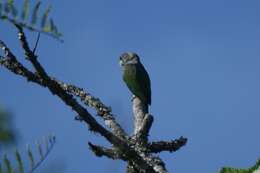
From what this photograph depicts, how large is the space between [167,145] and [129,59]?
4.19ft

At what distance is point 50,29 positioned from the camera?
93.9 inches

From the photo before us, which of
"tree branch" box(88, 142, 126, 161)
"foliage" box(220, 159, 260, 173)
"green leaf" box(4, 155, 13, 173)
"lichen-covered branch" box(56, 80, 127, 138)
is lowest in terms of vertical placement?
"green leaf" box(4, 155, 13, 173)

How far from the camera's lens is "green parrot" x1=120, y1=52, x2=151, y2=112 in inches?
249

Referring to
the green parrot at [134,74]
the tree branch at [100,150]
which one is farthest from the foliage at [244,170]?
the green parrot at [134,74]

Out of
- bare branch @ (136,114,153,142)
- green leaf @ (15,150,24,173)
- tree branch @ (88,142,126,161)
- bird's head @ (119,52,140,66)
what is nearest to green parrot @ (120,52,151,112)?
bird's head @ (119,52,140,66)

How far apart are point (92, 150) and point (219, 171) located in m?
1.18

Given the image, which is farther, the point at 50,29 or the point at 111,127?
the point at 111,127

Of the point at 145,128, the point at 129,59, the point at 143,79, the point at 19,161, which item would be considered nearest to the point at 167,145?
the point at 145,128

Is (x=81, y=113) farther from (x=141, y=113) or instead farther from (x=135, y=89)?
(x=135, y=89)

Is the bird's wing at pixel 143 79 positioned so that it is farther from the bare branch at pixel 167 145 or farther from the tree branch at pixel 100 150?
the tree branch at pixel 100 150

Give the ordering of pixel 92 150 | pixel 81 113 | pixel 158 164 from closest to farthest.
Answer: pixel 81 113, pixel 158 164, pixel 92 150

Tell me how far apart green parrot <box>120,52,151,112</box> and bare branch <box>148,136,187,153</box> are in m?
0.82

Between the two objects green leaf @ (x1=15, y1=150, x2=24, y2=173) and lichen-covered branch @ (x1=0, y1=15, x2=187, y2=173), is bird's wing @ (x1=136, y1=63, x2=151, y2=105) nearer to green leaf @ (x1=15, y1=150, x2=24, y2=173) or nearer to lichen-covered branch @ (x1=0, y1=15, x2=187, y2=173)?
lichen-covered branch @ (x1=0, y1=15, x2=187, y2=173)

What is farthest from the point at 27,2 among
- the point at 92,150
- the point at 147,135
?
the point at 147,135
